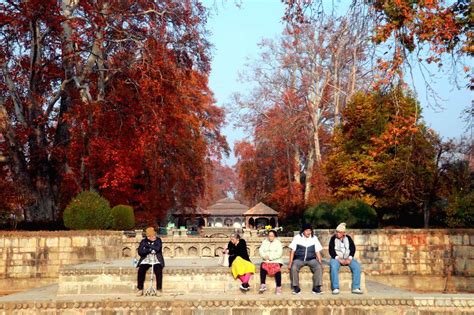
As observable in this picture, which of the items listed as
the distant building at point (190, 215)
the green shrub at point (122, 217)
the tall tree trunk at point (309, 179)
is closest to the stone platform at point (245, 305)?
the green shrub at point (122, 217)

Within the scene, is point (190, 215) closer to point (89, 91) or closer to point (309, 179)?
point (309, 179)

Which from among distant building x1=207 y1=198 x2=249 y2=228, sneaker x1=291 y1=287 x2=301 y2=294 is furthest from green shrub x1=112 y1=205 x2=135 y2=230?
distant building x1=207 y1=198 x2=249 y2=228

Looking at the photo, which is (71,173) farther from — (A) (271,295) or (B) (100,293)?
(A) (271,295)

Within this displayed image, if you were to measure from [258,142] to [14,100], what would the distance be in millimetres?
26042

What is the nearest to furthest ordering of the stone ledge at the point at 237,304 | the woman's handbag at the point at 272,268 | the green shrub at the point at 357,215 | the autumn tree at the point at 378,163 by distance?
the stone ledge at the point at 237,304, the woman's handbag at the point at 272,268, the green shrub at the point at 357,215, the autumn tree at the point at 378,163

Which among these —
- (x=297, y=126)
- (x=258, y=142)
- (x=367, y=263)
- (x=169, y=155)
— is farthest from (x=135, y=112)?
(x=258, y=142)

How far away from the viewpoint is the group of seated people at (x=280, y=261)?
12.6m

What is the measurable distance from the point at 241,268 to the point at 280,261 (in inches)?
36.5

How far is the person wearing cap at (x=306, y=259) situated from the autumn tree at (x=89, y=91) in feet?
40.1

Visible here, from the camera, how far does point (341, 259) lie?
13.0 m

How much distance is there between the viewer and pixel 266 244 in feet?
42.7

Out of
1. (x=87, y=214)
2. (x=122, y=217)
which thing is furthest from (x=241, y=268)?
(x=122, y=217)

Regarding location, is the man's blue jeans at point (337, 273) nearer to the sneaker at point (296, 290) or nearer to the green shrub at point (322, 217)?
the sneaker at point (296, 290)

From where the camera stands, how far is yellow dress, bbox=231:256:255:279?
12.8m
